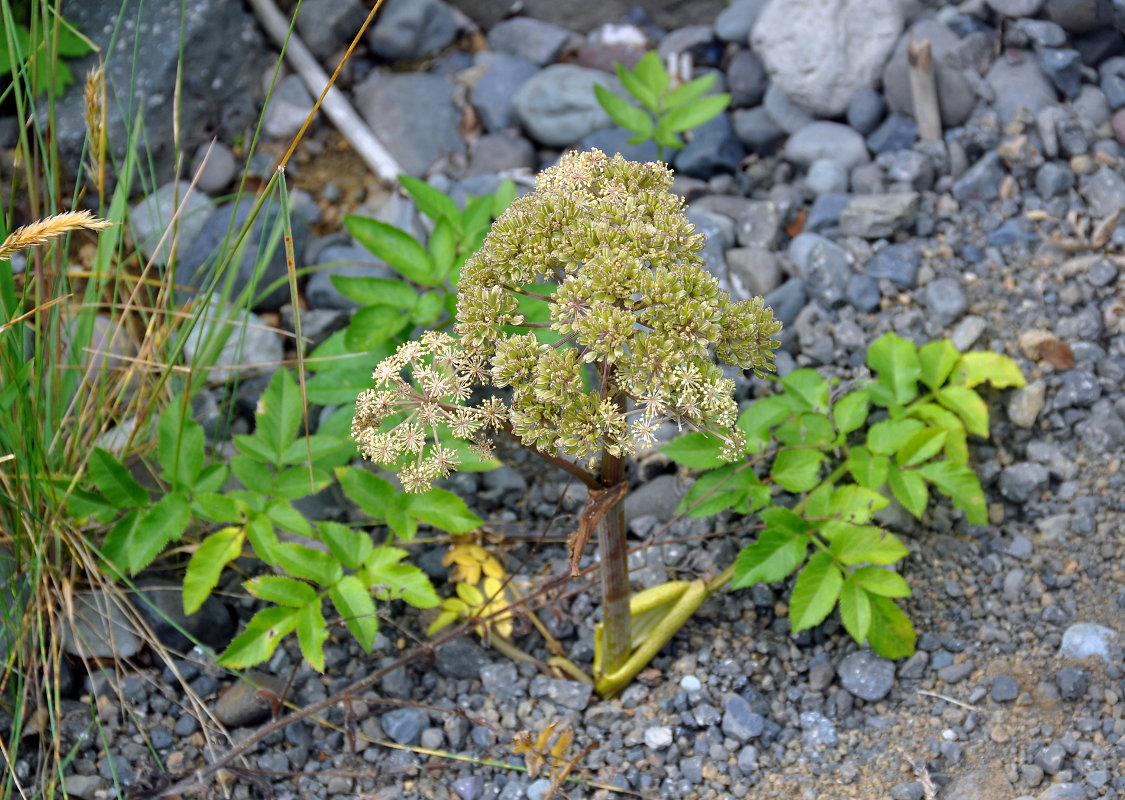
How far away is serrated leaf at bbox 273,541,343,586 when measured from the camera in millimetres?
2357

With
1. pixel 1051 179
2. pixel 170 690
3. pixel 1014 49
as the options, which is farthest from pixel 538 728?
pixel 1014 49

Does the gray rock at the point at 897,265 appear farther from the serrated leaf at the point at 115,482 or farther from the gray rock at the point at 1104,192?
the serrated leaf at the point at 115,482

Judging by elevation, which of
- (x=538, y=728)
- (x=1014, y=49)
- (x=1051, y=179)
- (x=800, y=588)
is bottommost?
(x=538, y=728)

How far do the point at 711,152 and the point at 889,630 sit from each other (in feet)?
7.21

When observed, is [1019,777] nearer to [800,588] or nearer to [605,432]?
[800,588]

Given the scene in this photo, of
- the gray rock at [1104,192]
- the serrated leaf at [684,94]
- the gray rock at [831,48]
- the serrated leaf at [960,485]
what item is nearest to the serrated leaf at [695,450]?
the serrated leaf at [960,485]

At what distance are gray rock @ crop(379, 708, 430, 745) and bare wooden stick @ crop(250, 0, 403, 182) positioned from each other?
2.35 m

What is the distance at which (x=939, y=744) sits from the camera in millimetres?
2361

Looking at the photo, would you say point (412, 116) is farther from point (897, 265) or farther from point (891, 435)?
point (891, 435)

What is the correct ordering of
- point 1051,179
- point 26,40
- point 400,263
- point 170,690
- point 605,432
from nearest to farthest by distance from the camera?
point 605,432 < point 170,690 < point 400,263 < point 1051,179 < point 26,40

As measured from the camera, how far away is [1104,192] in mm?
3469

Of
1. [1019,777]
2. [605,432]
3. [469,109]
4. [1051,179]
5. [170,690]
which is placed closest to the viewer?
[605,432]

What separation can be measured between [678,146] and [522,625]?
5.92 feet

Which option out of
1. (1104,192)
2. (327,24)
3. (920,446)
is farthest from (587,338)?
(327,24)
